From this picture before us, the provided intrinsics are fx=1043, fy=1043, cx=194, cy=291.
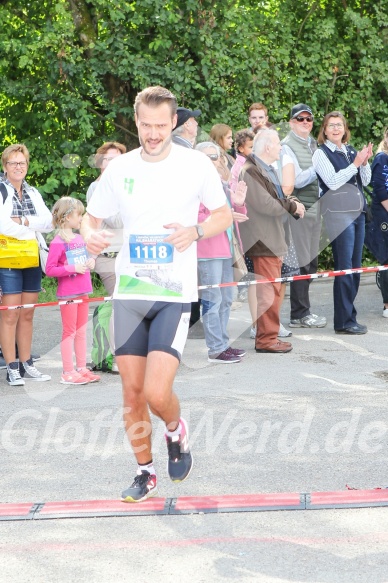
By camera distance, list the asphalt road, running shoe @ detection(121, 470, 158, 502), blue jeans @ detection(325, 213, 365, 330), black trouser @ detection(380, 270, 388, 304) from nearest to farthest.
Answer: the asphalt road
running shoe @ detection(121, 470, 158, 502)
blue jeans @ detection(325, 213, 365, 330)
black trouser @ detection(380, 270, 388, 304)

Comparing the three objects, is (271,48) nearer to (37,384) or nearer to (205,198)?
(37,384)

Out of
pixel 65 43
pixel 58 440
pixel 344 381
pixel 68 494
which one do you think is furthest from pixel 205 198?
pixel 65 43

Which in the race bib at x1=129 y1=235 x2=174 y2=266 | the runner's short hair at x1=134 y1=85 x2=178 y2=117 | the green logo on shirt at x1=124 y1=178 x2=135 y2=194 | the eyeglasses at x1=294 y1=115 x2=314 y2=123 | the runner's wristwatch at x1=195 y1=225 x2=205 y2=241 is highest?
the runner's short hair at x1=134 y1=85 x2=178 y2=117

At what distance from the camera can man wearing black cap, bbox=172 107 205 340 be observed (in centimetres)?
783

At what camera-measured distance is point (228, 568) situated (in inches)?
175

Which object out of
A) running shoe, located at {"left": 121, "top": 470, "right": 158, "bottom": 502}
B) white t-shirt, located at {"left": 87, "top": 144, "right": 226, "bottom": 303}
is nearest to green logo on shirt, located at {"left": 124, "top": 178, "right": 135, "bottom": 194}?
white t-shirt, located at {"left": 87, "top": 144, "right": 226, "bottom": 303}

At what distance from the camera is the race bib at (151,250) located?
203 inches

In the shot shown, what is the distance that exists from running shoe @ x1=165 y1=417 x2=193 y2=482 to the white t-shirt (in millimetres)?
729

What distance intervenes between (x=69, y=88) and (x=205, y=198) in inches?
363

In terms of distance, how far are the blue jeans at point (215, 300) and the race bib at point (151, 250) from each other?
3.61 meters

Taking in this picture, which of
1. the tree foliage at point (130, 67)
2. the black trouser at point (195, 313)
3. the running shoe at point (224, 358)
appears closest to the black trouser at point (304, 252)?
the black trouser at point (195, 313)

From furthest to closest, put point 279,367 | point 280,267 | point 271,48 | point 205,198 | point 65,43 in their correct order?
point 271,48 < point 65,43 < point 280,267 < point 279,367 < point 205,198

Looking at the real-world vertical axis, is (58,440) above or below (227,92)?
below

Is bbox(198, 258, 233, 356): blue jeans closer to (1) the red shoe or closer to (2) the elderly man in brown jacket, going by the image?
(2) the elderly man in brown jacket
